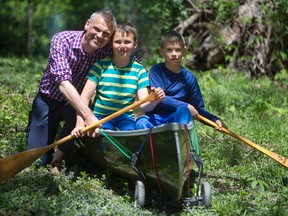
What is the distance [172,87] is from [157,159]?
1.09 meters

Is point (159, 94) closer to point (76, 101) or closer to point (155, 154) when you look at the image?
point (155, 154)

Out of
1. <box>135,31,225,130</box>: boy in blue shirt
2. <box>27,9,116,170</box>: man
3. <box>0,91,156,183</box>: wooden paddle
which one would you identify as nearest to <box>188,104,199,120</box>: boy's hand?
<box>135,31,225,130</box>: boy in blue shirt

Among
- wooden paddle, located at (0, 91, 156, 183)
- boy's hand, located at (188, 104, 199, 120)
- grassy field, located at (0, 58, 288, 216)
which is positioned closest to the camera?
grassy field, located at (0, 58, 288, 216)

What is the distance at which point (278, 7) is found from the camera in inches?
425

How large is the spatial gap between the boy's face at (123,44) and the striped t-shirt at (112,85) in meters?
0.12

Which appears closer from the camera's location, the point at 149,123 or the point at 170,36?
the point at 149,123

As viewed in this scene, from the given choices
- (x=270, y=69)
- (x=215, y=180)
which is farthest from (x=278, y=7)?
(x=215, y=180)

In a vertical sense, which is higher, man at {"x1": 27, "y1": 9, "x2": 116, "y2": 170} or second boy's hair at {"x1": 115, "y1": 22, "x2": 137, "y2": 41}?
second boy's hair at {"x1": 115, "y1": 22, "x2": 137, "y2": 41}

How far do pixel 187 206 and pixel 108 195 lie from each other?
27.1 inches

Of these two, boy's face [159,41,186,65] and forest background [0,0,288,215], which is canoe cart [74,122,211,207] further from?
boy's face [159,41,186,65]

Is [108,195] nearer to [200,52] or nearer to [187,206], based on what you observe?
[187,206]

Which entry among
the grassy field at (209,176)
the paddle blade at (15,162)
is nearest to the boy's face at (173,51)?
the grassy field at (209,176)

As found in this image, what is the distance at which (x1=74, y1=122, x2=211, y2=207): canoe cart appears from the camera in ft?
13.0

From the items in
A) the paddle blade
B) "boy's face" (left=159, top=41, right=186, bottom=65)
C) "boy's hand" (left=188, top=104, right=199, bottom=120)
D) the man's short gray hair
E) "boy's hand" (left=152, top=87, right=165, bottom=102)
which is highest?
the man's short gray hair
